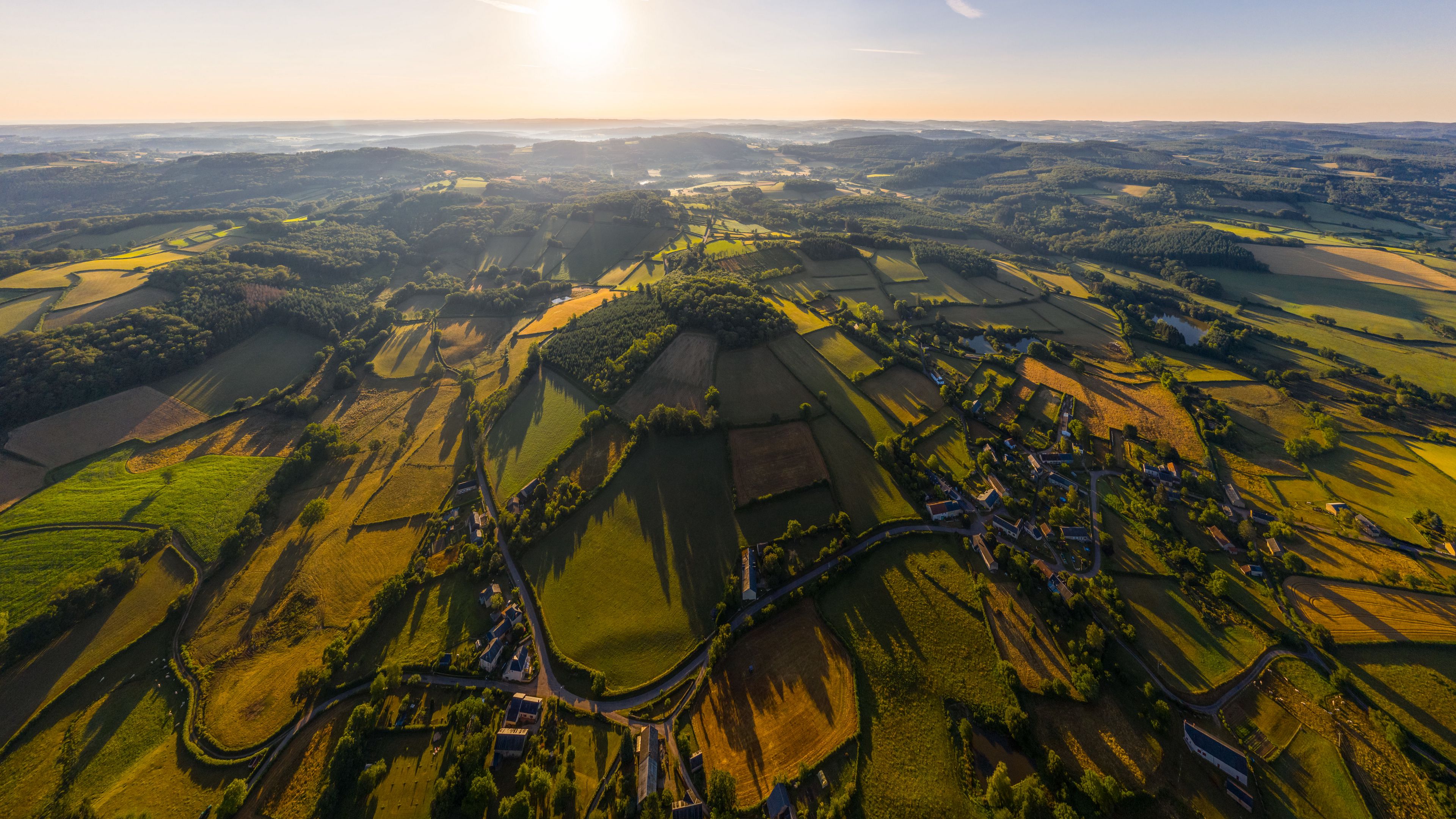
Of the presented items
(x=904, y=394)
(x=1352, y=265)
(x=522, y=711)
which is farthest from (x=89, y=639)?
(x=1352, y=265)

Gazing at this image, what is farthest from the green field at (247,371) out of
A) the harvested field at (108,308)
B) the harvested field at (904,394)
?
the harvested field at (904,394)

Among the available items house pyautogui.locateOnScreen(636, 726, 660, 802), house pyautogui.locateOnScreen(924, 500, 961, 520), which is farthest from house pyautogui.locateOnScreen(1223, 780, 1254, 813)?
house pyautogui.locateOnScreen(636, 726, 660, 802)

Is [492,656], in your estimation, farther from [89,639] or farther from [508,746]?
[89,639]

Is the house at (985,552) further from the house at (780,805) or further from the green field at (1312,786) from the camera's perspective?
the house at (780,805)

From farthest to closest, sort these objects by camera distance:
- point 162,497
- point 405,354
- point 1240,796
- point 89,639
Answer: point 405,354
point 162,497
point 89,639
point 1240,796

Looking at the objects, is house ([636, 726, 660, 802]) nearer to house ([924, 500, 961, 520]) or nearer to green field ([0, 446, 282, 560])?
house ([924, 500, 961, 520])

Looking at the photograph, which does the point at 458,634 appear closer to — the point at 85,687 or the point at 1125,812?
the point at 85,687

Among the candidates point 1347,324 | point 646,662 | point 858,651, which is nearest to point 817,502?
point 858,651
